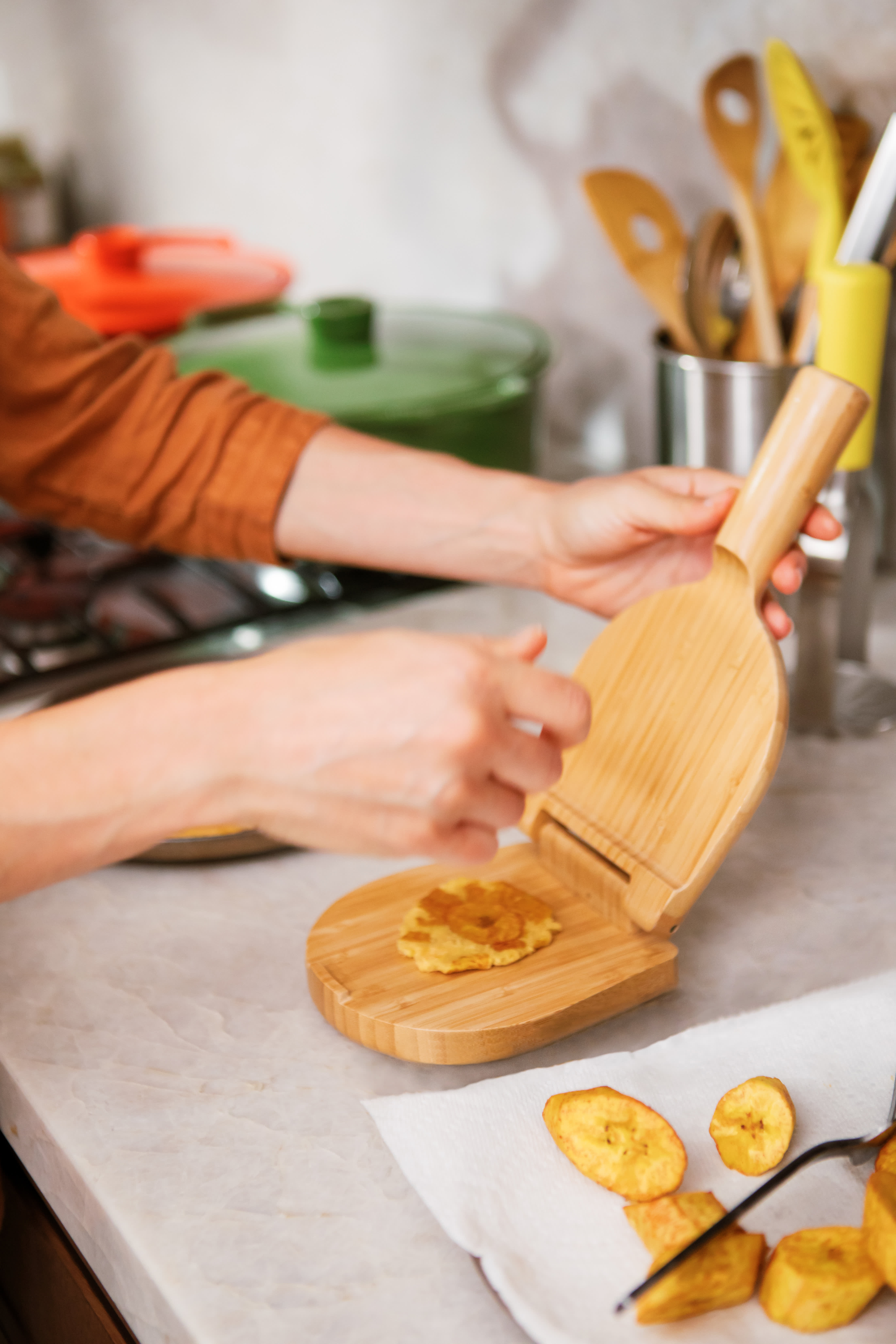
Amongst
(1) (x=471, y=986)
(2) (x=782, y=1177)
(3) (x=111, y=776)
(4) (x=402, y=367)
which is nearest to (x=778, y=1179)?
(2) (x=782, y=1177)

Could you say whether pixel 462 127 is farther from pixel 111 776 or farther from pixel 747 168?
pixel 111 776

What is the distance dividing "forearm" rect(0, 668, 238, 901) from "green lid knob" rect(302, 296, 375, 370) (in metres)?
0.77

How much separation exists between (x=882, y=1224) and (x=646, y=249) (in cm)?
92

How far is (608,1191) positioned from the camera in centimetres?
60

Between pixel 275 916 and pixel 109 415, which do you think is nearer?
pixel 275 916

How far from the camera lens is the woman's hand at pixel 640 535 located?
84 cm

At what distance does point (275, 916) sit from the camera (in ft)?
2.72

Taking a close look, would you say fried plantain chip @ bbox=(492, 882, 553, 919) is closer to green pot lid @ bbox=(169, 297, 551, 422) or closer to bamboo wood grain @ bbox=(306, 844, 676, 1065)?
bamboo wood grain @ bbox=(306, 844, 676, 1065)

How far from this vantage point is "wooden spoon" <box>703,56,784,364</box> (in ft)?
3.76

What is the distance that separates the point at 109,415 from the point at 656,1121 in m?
0.77

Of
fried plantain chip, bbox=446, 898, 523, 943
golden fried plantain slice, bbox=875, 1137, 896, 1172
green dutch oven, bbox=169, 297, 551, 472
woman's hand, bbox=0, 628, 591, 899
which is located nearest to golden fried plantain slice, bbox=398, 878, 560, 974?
fried plantain chip, bbox=446, 898, 523, 943

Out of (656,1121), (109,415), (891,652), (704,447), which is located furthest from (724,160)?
(656,1121)

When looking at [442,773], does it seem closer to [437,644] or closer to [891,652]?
[437,644]

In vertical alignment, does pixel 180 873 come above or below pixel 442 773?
below
